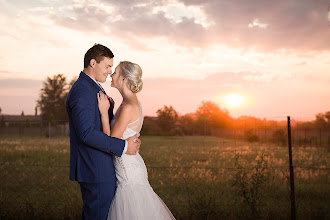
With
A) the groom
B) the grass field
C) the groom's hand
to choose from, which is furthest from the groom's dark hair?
the grass field

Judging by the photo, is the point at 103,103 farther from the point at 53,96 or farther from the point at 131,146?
the point at 53,96

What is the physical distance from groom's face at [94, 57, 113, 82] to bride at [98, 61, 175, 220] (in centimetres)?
18

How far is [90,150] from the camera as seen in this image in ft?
10.6

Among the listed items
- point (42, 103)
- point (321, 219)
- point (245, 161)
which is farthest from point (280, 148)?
point (42, 103)

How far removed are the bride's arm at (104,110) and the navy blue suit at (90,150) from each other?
1.6 inches

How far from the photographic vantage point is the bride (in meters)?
3.53

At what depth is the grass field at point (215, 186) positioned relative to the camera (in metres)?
6.47

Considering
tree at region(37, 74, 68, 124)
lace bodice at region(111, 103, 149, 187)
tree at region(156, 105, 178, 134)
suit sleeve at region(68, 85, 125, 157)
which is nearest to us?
suit sleeve at region(68, 85, 125, 157)

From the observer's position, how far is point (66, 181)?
11188 mm

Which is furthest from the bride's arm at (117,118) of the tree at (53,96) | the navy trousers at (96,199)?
the tree at (53,96)

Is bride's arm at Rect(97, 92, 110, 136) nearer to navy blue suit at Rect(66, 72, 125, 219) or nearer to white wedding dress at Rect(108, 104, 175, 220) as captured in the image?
navy blue suit at Rect(66, 72, 125, 219)

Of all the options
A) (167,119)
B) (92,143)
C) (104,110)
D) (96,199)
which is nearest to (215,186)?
(167,119)

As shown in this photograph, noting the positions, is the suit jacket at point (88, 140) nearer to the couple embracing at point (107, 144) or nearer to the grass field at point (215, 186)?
the couple embracing at point (107, 144)

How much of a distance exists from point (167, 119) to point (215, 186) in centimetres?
266
